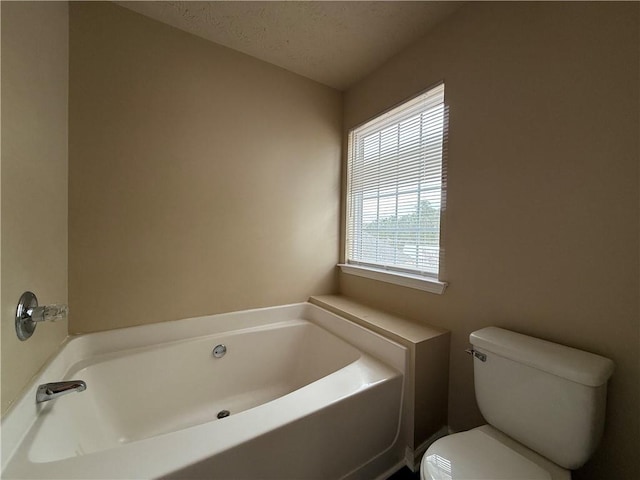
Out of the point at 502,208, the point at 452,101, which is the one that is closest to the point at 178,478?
the point at 502,208

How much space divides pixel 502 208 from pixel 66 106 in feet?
7.30

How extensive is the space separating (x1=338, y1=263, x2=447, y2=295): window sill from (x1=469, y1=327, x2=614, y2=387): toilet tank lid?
340 mm

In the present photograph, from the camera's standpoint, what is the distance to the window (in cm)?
148

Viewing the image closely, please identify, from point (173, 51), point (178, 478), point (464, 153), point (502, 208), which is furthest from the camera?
point (173, 51)

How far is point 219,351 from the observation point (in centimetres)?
165

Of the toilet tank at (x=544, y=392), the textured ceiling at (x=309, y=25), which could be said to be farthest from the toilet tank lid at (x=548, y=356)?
the textured ceiling at (x=309, y=25)

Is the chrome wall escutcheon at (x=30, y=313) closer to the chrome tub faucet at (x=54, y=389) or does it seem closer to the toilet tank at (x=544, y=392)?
the chrome tub faucet at (x=54, y=389)

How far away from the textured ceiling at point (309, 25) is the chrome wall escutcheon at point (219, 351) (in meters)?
2.02

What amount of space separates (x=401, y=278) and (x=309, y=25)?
5.43 feet

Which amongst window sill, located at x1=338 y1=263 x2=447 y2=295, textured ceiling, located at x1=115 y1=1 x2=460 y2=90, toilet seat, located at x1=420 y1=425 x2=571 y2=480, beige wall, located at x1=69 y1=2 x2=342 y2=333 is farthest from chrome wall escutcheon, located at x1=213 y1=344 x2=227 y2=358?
textured ceiling, located at x1=115 y1=1 x2=460 y2=90

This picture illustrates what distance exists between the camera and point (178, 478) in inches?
28.6

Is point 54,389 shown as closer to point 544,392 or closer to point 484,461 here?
point 484,461

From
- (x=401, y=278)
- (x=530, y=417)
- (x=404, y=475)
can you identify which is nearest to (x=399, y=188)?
(x=401, y=278)

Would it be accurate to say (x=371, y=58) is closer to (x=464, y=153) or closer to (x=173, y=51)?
(x=464, y=153)
